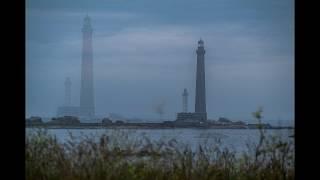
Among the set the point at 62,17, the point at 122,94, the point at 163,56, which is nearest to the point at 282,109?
the point at 163,56

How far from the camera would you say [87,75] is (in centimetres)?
196

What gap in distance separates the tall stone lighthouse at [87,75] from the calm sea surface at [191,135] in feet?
0.35

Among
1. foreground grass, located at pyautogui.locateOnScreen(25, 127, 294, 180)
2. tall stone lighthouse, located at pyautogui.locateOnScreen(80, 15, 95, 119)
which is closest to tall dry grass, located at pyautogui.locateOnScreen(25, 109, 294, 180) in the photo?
foreground grass, located at pyautogui.locateOnScreen(25, 127, 294, 180)

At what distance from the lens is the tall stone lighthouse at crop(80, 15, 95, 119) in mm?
1939

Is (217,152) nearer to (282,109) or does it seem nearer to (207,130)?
(207,130)

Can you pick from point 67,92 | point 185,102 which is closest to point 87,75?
point 67,92

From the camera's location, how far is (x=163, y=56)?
202cm

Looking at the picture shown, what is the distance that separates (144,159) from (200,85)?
0.42m

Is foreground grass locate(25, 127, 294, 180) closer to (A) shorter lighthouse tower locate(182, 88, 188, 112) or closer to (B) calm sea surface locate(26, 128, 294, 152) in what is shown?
(B) calm sea surface locate(26, 128, 294, 152)

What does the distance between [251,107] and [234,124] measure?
4.1 inches

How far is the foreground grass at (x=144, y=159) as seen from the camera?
197 cm

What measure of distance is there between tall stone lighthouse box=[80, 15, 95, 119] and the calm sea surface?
0.11m

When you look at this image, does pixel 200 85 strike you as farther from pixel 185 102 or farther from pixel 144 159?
pixel 144 159
